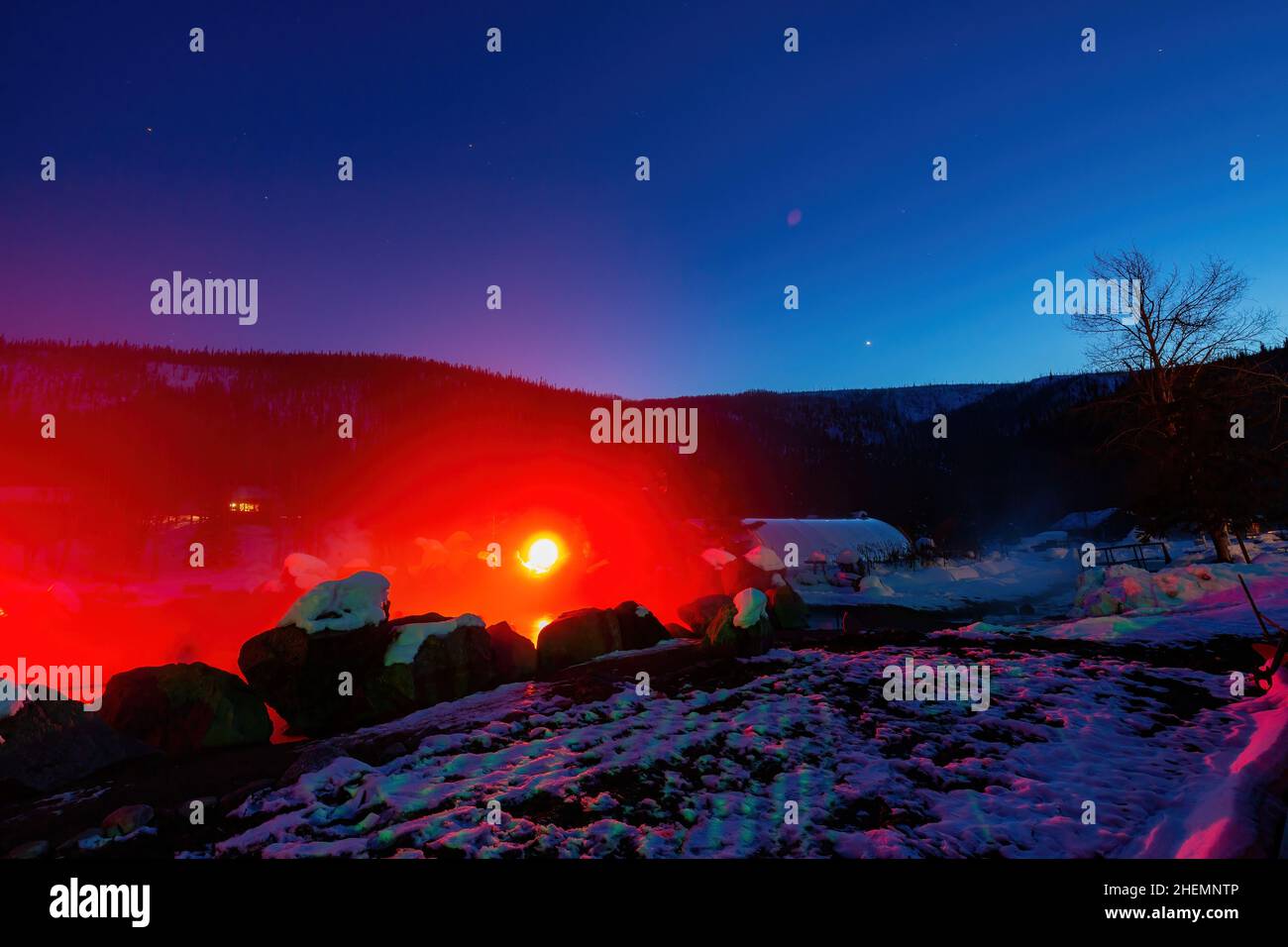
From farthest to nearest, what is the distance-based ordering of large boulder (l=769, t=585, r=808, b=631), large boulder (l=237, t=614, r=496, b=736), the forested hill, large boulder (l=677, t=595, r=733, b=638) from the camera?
the forested hill, large boulder (l=769, t=585, r=808, b=631), large boulder (l=677, t=595, r=733, b=638), large boulder (l=237, t=614, r=496, b=736)

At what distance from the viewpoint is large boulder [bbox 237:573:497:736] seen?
38.6ft

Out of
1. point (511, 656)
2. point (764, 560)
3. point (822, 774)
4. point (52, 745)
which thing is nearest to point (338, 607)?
point (511, 656)

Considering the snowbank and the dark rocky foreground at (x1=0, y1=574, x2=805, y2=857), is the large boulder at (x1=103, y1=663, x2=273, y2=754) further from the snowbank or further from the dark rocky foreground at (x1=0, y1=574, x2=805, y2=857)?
the snowbank

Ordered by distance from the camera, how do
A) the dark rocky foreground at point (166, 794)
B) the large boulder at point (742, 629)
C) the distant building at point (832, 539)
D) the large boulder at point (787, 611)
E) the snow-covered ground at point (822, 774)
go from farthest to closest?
1. the distant building at point (832, 539)
2. the large boulder at point (787, 611)
3. the large boulder at point (742, 629)
4. the dark rocky foreground at point (166, 794)
5. the snow-covered ground at point (822, 774)

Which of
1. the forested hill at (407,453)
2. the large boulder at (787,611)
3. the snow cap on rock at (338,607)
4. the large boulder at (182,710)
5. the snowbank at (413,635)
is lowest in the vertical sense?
the large boulder at (787,611)

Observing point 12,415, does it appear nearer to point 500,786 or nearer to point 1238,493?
point 500,786

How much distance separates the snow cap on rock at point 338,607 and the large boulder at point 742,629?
856 centimetres

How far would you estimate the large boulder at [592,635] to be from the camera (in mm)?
14586

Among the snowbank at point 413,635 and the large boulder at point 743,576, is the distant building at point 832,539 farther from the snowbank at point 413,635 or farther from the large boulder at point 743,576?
the snowbank at point 413,635

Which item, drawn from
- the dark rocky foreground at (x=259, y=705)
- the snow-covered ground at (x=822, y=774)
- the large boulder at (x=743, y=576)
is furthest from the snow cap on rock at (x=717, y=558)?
the snow-covered ground at (x=822, y=774)

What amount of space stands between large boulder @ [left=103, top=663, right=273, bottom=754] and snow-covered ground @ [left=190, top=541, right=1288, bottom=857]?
274 cm

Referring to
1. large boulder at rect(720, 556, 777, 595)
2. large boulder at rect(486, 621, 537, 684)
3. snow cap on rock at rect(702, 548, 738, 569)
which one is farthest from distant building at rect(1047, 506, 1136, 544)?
large boulder at rect(486, 621, 537, 684)

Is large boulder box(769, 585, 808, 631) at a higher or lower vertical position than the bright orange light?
lower

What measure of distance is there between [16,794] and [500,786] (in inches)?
307
